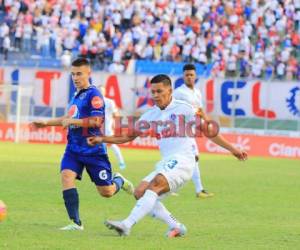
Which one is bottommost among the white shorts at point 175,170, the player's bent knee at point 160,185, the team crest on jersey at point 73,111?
the player's bent knee at point 160,185

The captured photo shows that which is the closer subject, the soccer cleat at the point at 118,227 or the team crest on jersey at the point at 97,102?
the soccer cleat at the point at 118,227

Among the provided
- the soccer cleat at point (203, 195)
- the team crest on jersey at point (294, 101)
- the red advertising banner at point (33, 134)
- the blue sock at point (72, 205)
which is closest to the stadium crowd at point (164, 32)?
the red advertising banner at point (33, 134)

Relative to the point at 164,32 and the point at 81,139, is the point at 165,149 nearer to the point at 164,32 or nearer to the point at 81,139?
the point at 81,139

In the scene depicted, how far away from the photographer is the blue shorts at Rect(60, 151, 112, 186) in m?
13.1

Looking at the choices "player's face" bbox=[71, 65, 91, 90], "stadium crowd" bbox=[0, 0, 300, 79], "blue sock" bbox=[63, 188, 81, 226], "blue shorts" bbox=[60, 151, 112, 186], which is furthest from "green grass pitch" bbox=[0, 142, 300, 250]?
"stadium crowd" bbox=[0, 0, 300, 79]

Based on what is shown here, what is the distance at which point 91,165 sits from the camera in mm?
13203

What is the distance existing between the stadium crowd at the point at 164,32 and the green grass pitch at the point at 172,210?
505 inches

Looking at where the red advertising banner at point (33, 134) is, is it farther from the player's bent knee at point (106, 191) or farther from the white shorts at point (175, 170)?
the white shorts at point (175, 170)

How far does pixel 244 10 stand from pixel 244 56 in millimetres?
4100

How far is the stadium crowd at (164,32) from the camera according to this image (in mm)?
39938

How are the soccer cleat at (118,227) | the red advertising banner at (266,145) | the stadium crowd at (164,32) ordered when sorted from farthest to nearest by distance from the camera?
the stadium crowd at (164,32)
the red advertising banner at (266,145)
the soccer cleat at (118,227)

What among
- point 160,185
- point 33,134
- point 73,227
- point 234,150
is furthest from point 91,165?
point 33,134

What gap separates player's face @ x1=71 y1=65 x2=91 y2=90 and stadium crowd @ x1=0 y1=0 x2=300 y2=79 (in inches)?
1003

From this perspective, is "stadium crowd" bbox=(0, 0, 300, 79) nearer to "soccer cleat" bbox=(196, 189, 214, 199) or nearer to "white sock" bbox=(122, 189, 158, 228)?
"soccer cleat" bbox=(196, 189, 214, 199)
